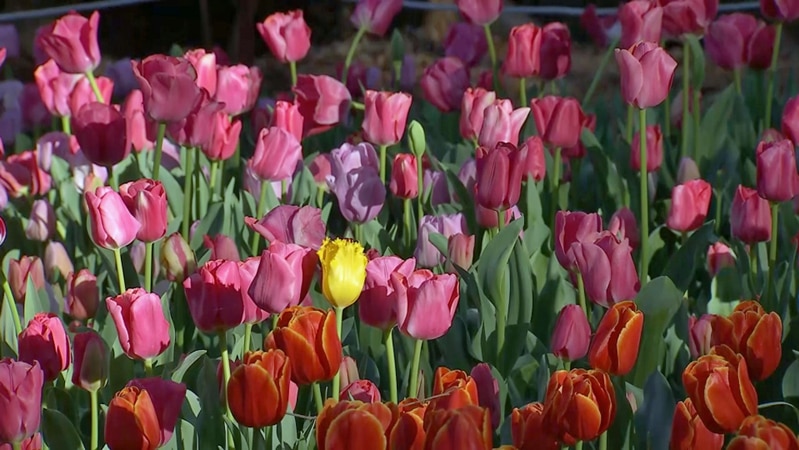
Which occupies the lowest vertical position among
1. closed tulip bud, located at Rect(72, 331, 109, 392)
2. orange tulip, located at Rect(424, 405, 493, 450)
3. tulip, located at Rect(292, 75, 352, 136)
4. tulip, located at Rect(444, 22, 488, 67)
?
tulip, located at Rect(444, 22, 488, 67)

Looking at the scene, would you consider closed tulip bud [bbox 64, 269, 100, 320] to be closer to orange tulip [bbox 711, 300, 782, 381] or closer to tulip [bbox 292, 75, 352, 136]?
tulip [bbox 292, 75, 352, 136]

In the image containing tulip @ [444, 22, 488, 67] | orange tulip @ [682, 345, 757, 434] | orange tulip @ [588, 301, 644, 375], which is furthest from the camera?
tulip @ [444, 22, 488, 67]

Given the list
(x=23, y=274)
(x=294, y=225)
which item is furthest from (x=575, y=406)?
(x=23, y=274)

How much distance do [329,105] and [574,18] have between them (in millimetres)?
2867

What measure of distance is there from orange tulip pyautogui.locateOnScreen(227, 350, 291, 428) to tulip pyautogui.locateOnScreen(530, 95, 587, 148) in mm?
916

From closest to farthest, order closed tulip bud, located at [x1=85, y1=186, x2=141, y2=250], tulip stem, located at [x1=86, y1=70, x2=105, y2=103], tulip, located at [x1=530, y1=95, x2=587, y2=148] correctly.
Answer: closed tulip bud, located at [x1=85, y1=186, x2=141, y2=250] < tulip, located at [x1=530, y1=95, x2=587, y2=148] < tulip stem, located at [x1=86, y1=70, x2=105, y2=103]

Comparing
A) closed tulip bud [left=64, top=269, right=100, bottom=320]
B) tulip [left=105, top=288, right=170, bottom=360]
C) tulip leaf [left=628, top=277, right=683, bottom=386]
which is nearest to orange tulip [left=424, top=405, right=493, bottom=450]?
tulip [left=105, top=288, right=170, bottom=360]

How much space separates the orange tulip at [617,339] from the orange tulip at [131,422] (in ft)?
1.28

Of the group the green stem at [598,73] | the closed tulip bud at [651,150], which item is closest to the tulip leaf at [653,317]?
the closed tulip bud at [651,150]

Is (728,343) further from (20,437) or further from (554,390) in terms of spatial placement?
(20,437)

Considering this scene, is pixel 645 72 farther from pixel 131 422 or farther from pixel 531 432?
pixel 131 422

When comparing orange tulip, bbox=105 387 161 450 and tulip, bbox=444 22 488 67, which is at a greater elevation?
orange tulip, bbox=105 387 161 450

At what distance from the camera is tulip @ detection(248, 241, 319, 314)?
1087mm

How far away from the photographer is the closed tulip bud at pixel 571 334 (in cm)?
116
